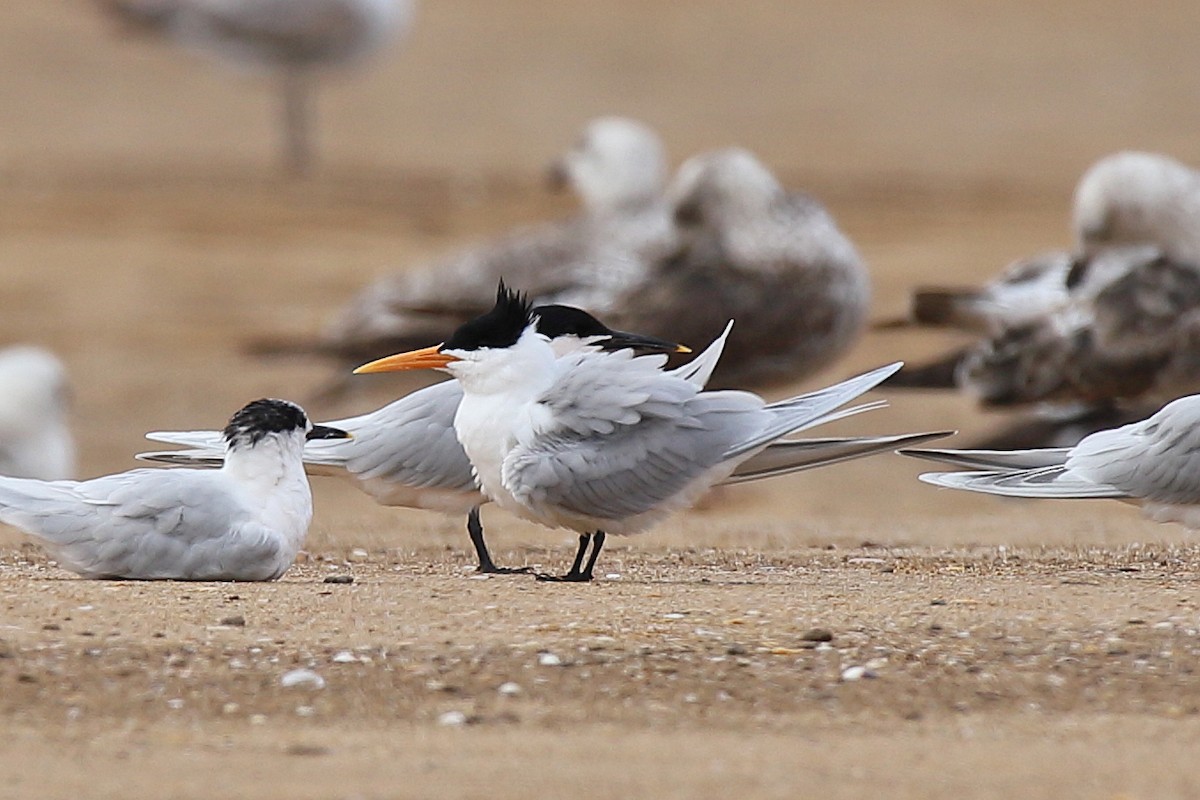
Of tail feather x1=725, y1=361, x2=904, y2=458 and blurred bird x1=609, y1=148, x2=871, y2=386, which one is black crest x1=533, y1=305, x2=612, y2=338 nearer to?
tail feather x1=725, y1=361, x2=904, y2=458

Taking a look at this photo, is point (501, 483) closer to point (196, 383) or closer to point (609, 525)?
point (609, 525)

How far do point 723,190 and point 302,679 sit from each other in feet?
23.7

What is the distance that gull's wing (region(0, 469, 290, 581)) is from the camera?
18.6 feet

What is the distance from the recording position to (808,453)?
5953mm

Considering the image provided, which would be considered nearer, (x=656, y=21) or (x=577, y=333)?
(x=577, y=333)

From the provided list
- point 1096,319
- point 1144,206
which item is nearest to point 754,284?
point 1096,319

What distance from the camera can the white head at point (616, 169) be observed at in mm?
12898

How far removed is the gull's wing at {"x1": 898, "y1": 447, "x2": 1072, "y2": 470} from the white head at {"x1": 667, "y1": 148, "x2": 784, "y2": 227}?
5.10 m

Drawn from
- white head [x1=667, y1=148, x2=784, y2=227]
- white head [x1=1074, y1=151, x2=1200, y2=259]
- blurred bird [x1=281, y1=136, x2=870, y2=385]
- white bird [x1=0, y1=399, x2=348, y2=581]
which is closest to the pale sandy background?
white bird [x1=0, y1=399, x2=348, y2=581]

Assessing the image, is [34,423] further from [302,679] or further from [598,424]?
[302,679]

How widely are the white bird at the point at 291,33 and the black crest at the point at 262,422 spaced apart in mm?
12604

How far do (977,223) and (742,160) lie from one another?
20.2 ft

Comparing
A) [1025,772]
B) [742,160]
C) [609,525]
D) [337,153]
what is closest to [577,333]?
[609,525]

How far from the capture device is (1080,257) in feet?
35.7
